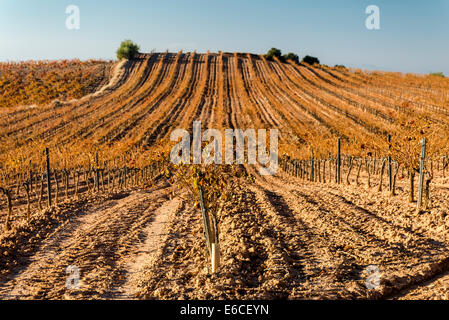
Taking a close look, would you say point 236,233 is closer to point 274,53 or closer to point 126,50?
point 126,50

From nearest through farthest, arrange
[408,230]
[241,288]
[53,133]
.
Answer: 1. [241,288]
2. [408,230]
3. [53,133]

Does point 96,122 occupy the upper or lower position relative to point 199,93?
lower

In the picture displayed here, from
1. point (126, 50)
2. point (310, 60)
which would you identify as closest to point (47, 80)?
point (126, 50)

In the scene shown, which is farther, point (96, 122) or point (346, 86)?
point (346, 86)

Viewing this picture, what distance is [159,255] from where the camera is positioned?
9.14 meters

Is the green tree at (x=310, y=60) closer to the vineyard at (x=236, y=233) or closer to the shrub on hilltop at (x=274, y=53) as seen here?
the shrub on hilltop at (x=274, y=53)

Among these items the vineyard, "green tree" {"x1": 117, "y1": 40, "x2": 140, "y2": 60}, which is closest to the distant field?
"green tree" {"x1": 117, "y1": 40, "x2": 140, "y2": 60}

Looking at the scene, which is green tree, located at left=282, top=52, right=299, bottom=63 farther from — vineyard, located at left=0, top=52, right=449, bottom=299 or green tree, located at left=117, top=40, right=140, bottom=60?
vineyard, located at left=0, top=52, right=449, bottom=299

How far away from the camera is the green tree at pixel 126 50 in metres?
69.4

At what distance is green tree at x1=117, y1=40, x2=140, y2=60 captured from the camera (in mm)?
69375

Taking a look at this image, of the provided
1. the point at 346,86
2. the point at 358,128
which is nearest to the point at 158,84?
the point at 346,86

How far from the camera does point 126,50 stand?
69125 millimetres

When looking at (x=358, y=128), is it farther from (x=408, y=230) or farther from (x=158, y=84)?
(x=158, y=84)
